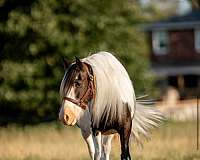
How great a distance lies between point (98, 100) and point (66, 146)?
32.4 feet

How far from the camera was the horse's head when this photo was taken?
8.23m

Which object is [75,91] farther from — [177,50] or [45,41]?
[177,50]

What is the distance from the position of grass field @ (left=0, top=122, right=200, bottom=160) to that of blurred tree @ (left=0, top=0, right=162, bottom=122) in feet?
4.55

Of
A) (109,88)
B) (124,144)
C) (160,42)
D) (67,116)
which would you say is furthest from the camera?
(160,42)

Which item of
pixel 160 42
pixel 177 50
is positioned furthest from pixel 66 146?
pixel 160 42

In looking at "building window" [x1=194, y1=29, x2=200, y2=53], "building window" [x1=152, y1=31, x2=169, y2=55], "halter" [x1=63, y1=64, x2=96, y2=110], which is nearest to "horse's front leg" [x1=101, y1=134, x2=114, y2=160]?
"halter" [x1=63, y1=64, x2=96, y2=110]

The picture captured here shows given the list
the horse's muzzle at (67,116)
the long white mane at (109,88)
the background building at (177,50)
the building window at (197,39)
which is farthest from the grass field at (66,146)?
the building window at (197,39)

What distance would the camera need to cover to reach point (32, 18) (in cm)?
2519

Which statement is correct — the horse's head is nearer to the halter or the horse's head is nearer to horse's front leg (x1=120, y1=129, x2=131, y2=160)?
the halter

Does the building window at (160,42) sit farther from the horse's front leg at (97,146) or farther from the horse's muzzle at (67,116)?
the horse's muzzle at (67,116)

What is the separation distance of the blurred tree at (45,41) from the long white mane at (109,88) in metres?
16.0

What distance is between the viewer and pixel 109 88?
871cm

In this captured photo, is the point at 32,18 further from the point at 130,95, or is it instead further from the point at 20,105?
the point at 130,95

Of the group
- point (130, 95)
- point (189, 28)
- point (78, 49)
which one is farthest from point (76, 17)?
point (189, 28)
